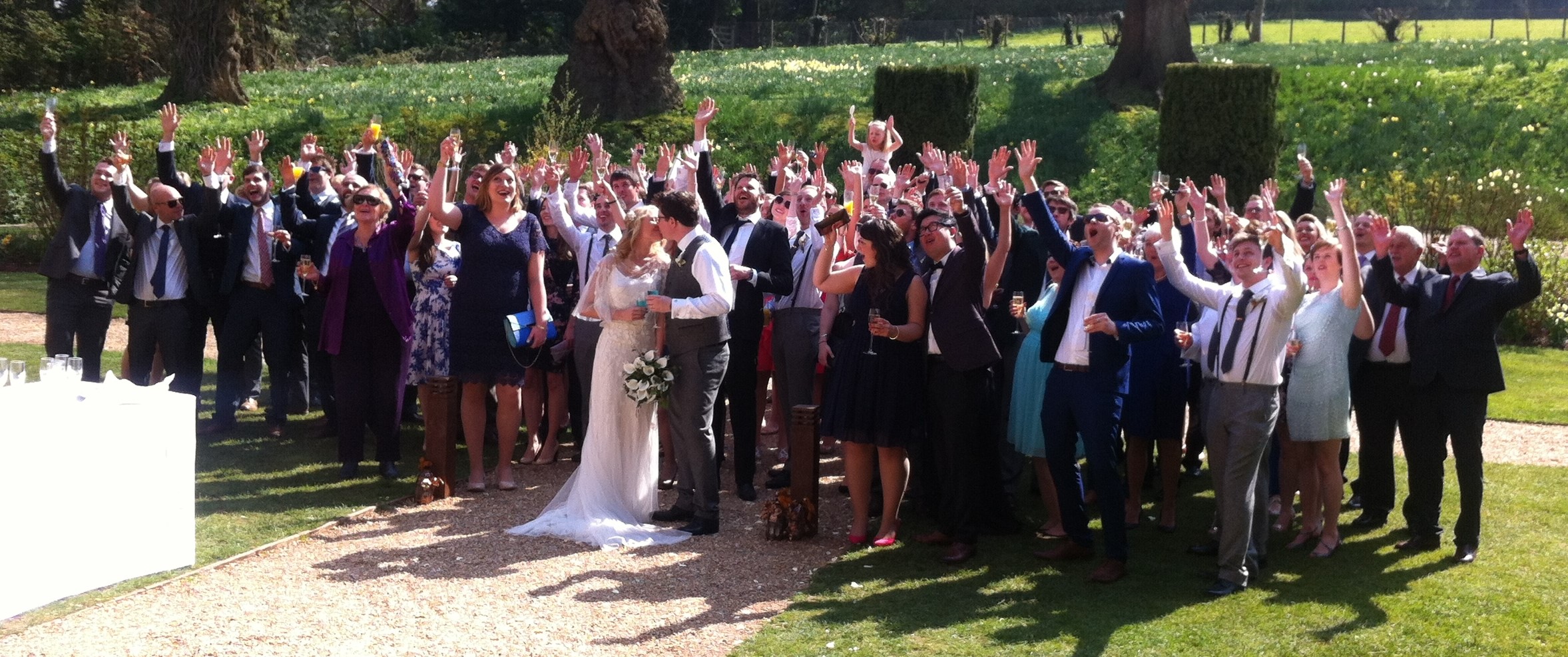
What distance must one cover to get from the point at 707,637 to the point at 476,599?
1.20m

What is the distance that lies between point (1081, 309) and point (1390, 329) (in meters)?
1.94

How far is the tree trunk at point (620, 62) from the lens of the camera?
2522 centimetres

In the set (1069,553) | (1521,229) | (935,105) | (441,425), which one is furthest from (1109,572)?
(935,105)

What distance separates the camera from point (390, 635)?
245 inches

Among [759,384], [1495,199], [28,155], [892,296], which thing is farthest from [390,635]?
[28,155]

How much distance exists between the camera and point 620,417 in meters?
8.12

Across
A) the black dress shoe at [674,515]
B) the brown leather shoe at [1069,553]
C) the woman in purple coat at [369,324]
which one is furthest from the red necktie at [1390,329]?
the woman in purple coat at [369,324]

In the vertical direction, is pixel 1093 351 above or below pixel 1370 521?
above

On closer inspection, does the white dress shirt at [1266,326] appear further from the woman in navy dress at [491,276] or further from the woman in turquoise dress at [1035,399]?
the woman in navy dress at [491,276]

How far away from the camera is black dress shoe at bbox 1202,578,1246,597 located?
6879 millimetres

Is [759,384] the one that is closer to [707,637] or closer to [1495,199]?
[707,637]

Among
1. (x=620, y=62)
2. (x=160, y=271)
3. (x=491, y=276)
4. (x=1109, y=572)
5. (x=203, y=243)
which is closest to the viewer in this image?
(x=1109, y=572)

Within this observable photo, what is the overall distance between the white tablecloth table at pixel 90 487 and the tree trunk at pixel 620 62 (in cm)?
1936

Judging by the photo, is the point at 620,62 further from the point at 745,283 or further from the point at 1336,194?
the point at 1336,194
